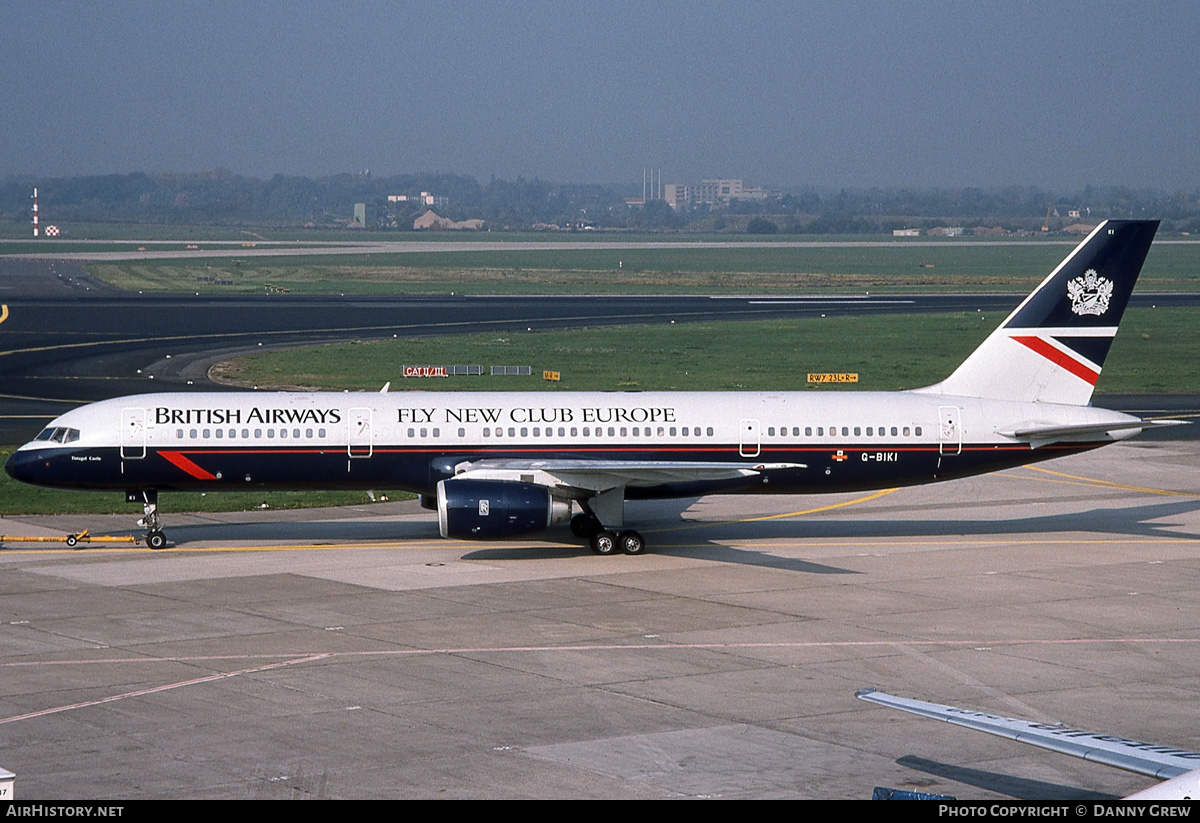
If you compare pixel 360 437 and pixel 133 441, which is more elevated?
pixel 360 437

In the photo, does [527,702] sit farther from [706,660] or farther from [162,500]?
[162,500]

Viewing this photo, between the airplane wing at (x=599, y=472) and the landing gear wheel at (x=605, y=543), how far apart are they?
1267mm

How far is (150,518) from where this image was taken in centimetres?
3919

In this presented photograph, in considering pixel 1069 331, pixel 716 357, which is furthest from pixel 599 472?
pixel 716 357

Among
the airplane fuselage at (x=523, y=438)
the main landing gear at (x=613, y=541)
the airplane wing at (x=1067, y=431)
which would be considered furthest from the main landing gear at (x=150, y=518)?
the airplane wing at (x=1067, y=431)

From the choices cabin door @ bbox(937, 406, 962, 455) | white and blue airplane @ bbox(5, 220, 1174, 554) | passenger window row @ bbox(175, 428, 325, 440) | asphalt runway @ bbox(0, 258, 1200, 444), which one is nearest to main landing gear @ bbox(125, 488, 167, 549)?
white and blue airplane @ bbox(5, 220, 1174, 554)

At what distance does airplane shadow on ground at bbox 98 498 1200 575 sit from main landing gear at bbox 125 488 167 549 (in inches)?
28.7

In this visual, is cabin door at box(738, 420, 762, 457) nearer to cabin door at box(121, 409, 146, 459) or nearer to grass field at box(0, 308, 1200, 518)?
cabin door at box(121, 409, 146, 459)

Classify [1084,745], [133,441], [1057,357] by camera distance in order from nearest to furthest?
[1084,745], [133,441], [1057,357]

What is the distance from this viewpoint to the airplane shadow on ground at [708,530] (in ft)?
130

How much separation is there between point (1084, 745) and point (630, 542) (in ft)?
80.4

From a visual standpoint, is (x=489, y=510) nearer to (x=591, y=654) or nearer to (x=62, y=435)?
(x=591, y=654)

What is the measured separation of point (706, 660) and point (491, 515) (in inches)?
386

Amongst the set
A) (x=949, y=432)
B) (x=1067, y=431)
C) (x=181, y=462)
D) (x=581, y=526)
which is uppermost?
(x=1067, y=431)
